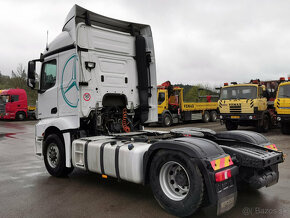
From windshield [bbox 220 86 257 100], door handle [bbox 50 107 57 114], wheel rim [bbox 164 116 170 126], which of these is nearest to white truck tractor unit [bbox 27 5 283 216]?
door handle [bbox 50 107 57 114]

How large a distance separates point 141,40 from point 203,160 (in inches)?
160

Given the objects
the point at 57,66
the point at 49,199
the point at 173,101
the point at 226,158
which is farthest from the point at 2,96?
the point at 226,158

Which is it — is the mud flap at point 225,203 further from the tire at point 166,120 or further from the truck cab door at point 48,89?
the tire at point 166,120

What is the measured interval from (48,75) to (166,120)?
12.9 m

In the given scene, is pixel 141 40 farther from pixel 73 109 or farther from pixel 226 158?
pixel 226 158

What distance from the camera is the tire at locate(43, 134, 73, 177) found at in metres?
5.56

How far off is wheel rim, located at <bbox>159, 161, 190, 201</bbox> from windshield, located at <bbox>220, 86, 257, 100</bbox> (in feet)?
36.2

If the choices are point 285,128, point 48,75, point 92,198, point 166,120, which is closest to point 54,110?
point 48,75

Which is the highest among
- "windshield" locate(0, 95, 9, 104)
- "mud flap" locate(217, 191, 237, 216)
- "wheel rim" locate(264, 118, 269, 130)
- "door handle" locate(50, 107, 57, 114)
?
"windshield" locate(0, 95, 9, 104)

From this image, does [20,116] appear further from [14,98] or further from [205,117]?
[205,117]

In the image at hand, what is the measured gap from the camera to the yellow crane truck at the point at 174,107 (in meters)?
18.6

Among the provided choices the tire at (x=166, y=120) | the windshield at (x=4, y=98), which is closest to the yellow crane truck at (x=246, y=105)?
the tire at (x=166, y=120)

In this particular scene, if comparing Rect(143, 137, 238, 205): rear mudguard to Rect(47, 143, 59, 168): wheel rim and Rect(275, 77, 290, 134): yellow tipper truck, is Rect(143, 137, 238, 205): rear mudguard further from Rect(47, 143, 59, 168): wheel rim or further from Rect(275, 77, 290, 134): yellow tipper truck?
Rect(275, 77, 290, 134): yellow tipper truck

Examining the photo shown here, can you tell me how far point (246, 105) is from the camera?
530 inches
